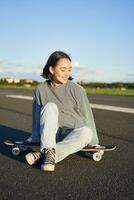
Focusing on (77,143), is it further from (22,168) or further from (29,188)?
(29,188)

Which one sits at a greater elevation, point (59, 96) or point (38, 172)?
A: point (59, 96)

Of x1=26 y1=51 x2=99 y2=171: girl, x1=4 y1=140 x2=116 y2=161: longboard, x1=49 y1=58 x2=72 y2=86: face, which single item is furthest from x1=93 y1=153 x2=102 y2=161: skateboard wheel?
x1=49 y1=58 x2=72 y2=86: face

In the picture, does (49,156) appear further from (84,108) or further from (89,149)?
(84,108)

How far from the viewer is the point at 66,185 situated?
4.00 meters

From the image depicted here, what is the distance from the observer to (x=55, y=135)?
4789mm

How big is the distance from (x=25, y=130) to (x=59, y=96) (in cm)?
289

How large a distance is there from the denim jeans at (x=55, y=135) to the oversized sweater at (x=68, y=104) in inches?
3.7

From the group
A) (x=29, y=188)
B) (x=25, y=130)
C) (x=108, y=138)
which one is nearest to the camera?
(x=29, y=188)

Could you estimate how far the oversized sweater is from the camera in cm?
507

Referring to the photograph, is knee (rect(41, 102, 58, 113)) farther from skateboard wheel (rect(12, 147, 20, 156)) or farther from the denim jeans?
skateboard wheel (rect(12, 147, 20, 156))

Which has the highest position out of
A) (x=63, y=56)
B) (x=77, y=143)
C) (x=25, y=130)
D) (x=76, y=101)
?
(x=63, y=56)

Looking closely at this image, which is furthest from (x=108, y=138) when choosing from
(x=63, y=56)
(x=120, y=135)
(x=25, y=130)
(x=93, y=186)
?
(x=93, y=186)

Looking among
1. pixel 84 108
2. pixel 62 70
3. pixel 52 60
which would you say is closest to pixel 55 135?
pixel 84 108

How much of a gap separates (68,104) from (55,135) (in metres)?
0.49
